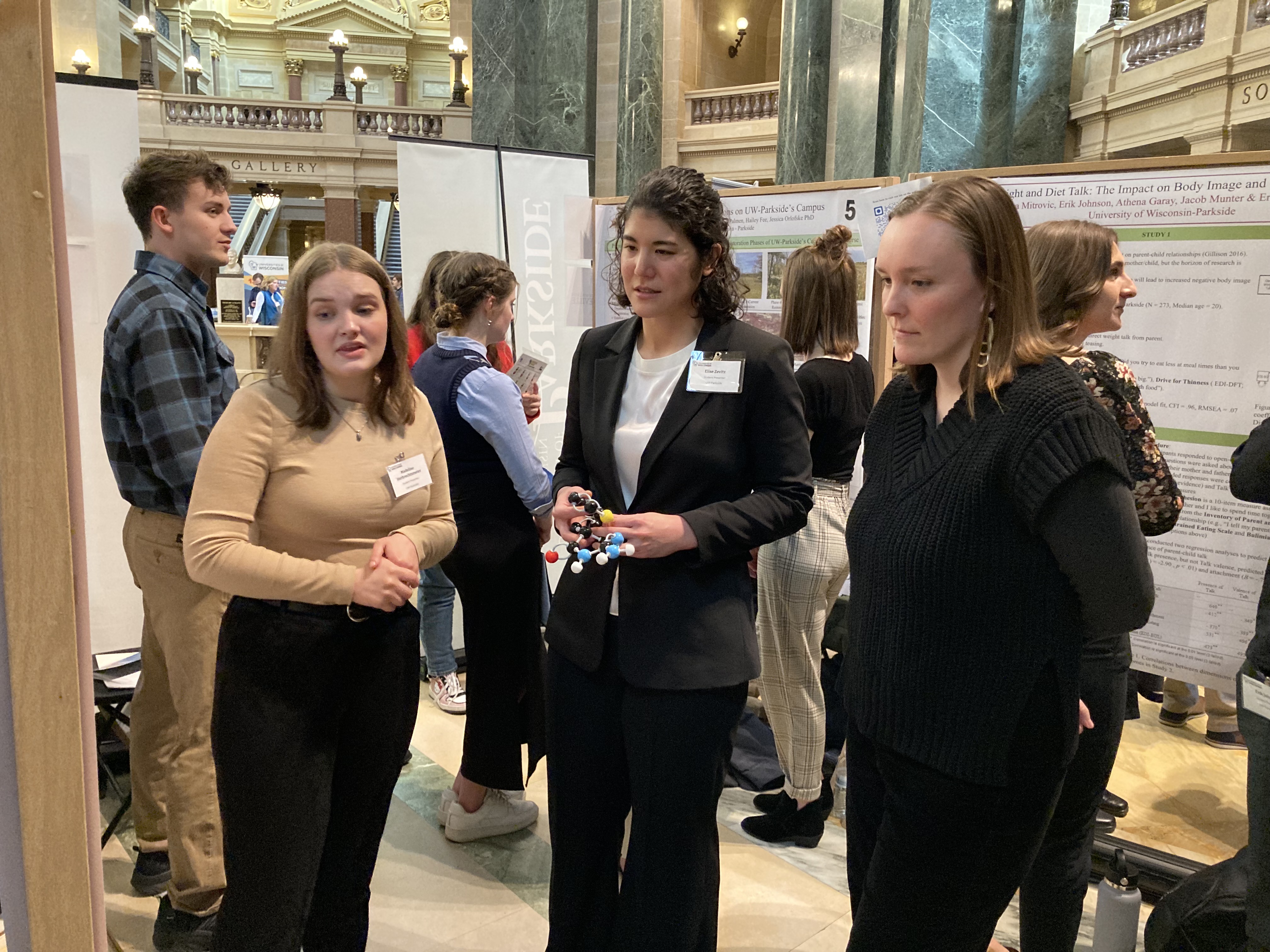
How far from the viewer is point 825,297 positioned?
2.80 meters

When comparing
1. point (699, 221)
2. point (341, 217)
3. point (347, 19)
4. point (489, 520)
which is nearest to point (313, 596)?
point (699, 221)

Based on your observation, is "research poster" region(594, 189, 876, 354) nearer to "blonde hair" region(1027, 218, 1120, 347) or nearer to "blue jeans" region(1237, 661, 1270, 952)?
"blonde hair" region(1027, 218, 1120, 347)

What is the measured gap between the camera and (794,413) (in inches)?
69.3

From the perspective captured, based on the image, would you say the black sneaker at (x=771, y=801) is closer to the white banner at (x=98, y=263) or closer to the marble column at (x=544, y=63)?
the white banner at (x=98, y=263)

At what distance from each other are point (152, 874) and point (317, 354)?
1.67 metres

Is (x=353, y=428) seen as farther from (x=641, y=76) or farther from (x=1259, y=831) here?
(x=641, y=76)

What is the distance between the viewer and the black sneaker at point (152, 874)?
253 cm

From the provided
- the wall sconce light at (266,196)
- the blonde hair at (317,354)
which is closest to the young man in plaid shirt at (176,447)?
the blonde hair at (317,354)

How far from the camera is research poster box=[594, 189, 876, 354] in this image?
10.7 ft

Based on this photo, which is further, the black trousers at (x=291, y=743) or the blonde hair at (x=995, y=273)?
the black trousers at (x=291, y=743)

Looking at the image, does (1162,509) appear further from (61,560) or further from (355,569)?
(61,560)

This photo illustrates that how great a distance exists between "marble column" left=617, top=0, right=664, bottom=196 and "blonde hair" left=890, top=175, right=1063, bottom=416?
11259 millimetres

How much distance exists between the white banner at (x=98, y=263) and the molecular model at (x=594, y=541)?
6.73 ft

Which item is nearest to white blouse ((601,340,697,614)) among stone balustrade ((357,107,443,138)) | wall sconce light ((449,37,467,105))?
wall sconce light ((449,37,467,105))
